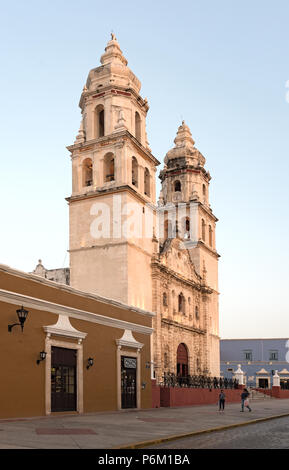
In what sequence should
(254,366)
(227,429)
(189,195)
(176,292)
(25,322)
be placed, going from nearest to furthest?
(227,429) < (25,322) < (176,292) < (189,195) < (254,366)

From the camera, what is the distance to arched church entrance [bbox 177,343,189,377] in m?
45.3

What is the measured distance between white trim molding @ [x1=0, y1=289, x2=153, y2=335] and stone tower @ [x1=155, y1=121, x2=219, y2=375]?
20215 mm

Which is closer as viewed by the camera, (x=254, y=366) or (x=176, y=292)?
(x=176, y=292)

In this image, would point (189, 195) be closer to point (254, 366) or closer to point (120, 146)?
point (120, 146)

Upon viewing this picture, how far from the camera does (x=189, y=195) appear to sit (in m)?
55.6

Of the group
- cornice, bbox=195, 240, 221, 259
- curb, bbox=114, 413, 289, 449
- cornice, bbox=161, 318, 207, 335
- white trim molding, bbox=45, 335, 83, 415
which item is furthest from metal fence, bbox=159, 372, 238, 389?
cornice, bbox=195, 240, 221, 259

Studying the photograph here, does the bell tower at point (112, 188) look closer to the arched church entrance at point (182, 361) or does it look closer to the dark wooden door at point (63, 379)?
the arched church entrance at point (182, 361)

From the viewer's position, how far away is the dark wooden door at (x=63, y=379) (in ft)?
70.0

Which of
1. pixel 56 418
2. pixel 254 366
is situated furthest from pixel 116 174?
pixel 254 366

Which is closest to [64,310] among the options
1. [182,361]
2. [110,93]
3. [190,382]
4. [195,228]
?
[190,382]

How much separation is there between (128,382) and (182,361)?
19.5 m

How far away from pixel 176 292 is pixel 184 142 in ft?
63.7

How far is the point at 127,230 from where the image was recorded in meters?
39.1

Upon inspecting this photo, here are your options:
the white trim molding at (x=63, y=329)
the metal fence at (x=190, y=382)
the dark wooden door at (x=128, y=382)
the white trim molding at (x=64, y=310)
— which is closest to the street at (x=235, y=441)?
the white trim molding at (x=63, y=329)
